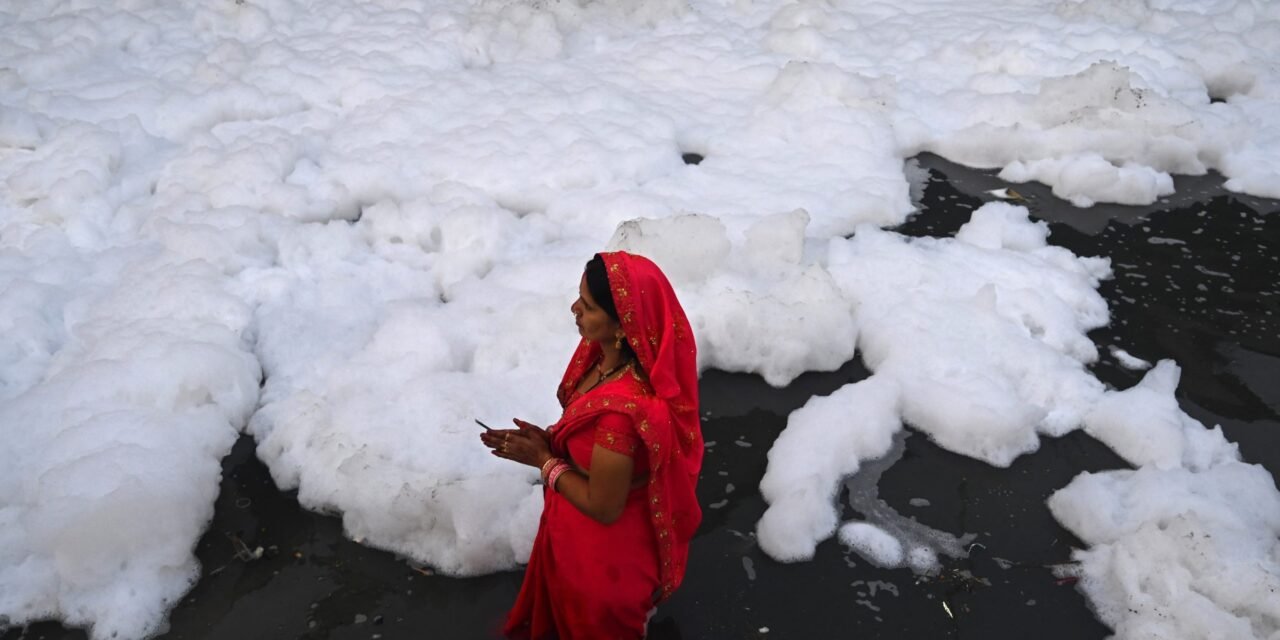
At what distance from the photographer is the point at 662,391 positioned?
2256mm

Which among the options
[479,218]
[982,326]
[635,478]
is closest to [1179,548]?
[982,326]

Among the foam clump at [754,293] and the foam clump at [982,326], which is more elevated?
the foam clump at [754,293]

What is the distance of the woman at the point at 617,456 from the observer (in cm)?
221

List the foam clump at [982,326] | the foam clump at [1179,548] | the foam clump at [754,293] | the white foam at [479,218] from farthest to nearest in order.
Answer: the foam clump at [754,293] < the foam clump at [982,326] < the white foam at [479,218] < the foam clump at [1179,548]

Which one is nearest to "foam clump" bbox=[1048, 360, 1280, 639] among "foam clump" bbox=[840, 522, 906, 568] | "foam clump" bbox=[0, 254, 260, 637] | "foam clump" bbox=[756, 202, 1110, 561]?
"foam clump" bbox=[756, 202, 1110, 561]

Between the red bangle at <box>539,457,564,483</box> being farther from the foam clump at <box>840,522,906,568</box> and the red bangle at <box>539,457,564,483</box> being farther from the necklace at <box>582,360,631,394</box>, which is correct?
the foam clump at <box>840,522,906,568</box>

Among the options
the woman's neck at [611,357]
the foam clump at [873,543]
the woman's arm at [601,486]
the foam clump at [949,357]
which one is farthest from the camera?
the foam clump at [949,357]

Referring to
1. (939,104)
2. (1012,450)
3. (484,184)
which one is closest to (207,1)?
(484,184)

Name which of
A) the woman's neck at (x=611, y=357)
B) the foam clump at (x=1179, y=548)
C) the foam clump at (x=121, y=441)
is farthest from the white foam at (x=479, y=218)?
the woman's neck at (x=611, y=357)

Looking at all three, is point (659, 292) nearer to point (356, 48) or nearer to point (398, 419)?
point (398, 419)

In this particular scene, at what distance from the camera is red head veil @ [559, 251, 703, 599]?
2203mm

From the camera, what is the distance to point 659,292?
227cm

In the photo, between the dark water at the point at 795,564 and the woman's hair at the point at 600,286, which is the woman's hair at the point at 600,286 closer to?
the woman's hair at the point at 600,286

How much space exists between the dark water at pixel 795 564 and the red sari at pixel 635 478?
1.43ft
